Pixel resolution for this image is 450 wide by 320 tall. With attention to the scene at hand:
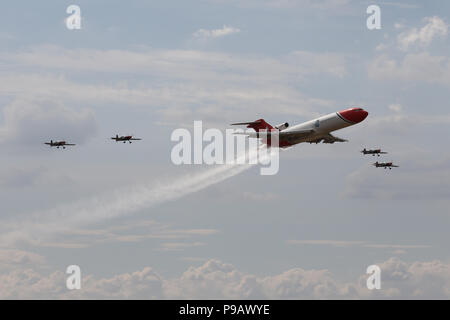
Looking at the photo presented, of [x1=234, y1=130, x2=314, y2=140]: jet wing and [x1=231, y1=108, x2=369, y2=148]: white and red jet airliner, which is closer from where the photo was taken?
[x1=231, y1=108, x2=369, y2=148]: white and red jet airliner

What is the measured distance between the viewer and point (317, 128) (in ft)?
452

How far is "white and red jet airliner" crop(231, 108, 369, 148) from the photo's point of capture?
135 meters

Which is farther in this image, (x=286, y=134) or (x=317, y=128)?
(x=286, y=134)

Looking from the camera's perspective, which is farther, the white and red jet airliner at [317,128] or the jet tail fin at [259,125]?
the jet tail fin at [259,125]

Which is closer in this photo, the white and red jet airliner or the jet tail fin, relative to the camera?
the white and red jet airliner

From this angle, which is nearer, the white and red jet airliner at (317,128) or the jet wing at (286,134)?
the white and red jet airliner at (317,128)

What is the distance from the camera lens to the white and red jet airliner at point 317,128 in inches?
5315
